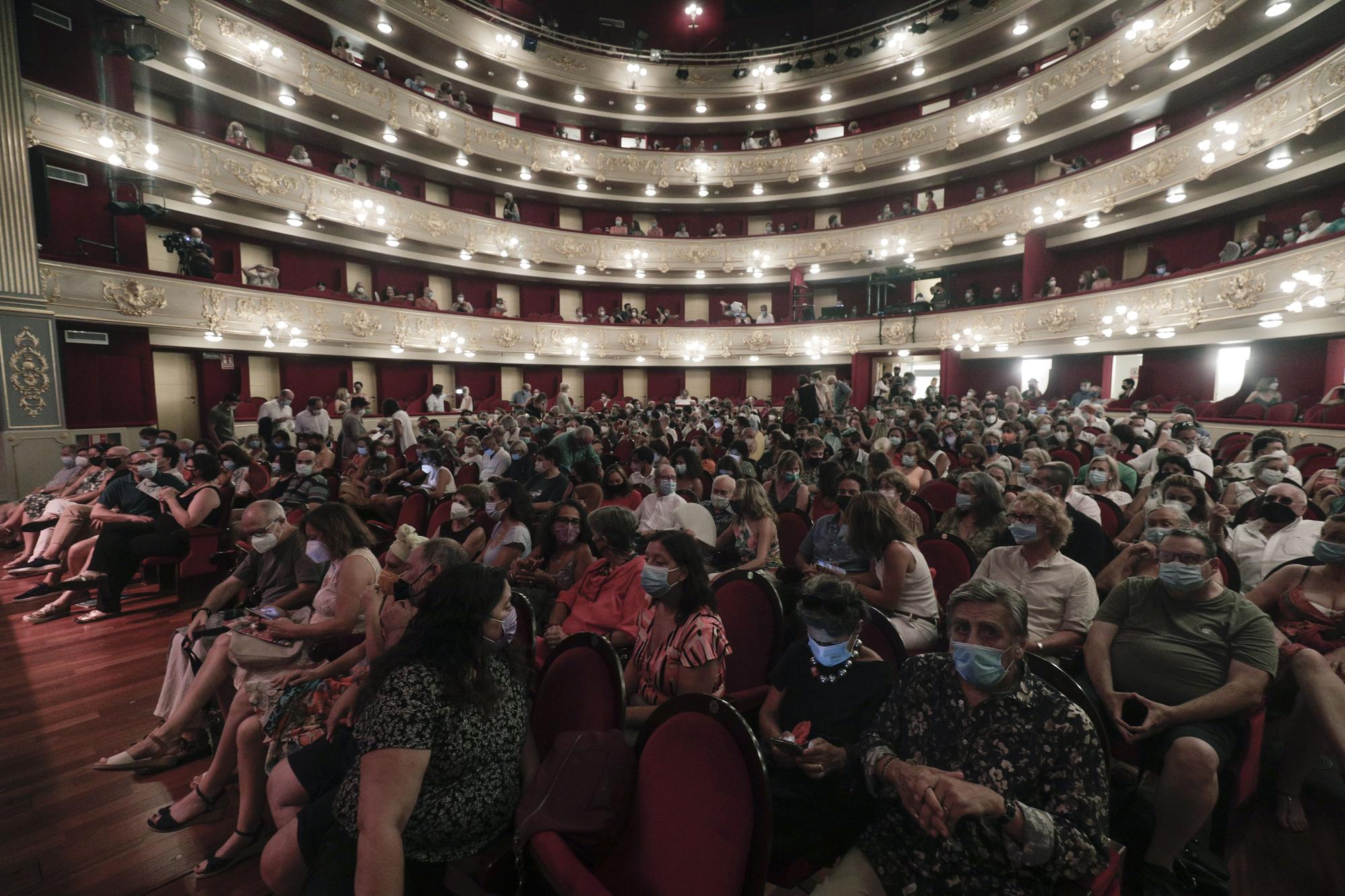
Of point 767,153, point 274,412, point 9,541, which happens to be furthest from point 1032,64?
point 9,541

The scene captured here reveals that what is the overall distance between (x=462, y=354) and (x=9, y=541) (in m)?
10.9

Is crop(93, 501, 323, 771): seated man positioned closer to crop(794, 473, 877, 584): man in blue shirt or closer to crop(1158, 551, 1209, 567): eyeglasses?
crop(794, 473, 877, 584): man in blue shirt

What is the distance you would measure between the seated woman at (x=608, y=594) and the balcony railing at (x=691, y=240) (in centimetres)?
1239

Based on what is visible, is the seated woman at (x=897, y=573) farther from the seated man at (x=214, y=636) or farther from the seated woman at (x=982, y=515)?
the seated man at (x=214, y=636)

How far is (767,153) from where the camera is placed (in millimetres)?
20359

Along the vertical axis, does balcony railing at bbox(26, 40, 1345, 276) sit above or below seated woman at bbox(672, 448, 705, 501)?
above

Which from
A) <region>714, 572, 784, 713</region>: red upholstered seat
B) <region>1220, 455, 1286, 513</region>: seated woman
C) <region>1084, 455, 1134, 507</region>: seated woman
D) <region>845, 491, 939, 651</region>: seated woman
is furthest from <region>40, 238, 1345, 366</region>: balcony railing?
<region>714, 572, 784, 713</region>: red upholstered seat

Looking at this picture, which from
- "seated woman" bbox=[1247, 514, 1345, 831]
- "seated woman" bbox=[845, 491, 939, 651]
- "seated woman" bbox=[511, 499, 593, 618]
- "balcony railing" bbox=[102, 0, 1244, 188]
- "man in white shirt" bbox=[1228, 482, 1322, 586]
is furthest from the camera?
"balcony railing" bbox=[102, 0, 1244, 188]

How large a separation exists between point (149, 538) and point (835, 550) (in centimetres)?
569

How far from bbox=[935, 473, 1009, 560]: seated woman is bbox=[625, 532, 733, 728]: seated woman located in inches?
80.7

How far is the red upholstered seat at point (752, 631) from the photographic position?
258 centimetres

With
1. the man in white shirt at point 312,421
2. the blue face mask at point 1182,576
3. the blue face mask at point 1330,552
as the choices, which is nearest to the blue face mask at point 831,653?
the blue face mask at point 1182,576

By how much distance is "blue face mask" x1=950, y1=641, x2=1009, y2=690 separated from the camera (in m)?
1.55

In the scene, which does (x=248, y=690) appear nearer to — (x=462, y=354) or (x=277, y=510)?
(x=277, y=510)
